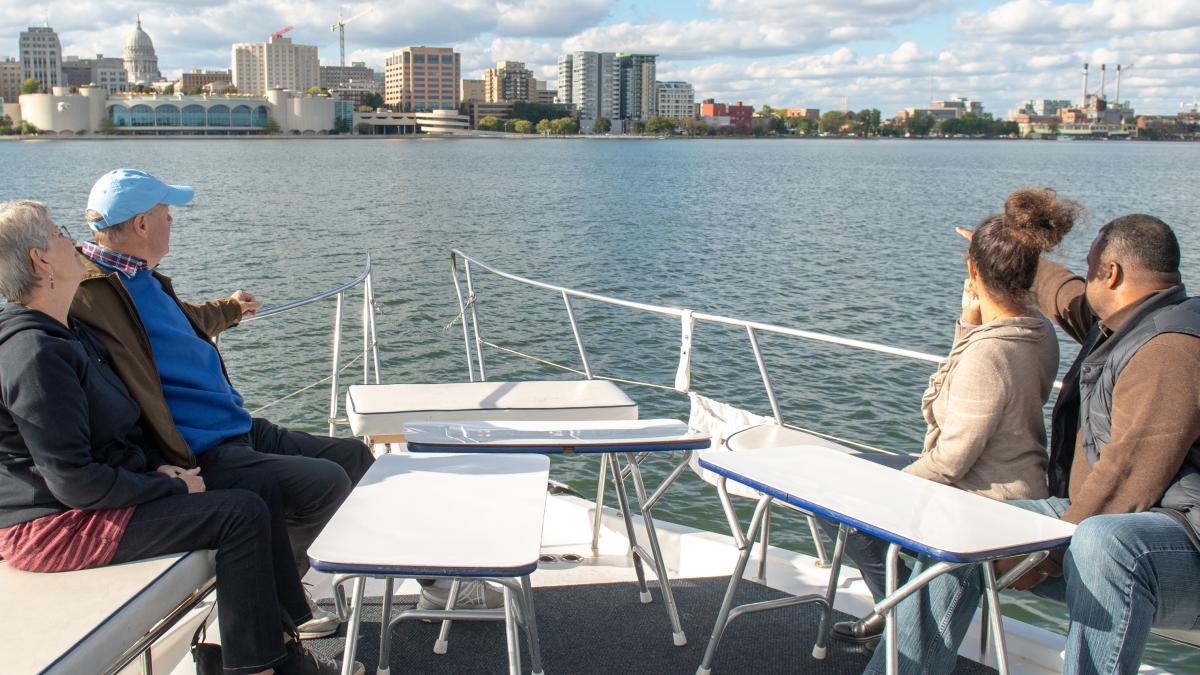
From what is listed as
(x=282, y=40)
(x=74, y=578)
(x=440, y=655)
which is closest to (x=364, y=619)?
(x=440, y=655)

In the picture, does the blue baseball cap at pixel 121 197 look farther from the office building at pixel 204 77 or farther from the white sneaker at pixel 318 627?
the office building at pixel 204 77

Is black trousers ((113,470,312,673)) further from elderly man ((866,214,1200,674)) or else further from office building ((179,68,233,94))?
office building ((179,68,233,94))

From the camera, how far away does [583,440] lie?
2.77 m

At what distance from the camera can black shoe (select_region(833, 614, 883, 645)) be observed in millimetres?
3135

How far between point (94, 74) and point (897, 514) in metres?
203

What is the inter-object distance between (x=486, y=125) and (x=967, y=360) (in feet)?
525

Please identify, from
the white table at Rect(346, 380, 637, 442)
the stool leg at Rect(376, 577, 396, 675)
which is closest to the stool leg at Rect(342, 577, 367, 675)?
the stool leg at Rect(376, 577, 396, 675)

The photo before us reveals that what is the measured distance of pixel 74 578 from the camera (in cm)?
228

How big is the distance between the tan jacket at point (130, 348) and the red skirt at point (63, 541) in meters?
0.35

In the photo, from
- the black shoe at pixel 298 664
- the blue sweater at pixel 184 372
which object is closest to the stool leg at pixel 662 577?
the black shoe at pixel 298 664

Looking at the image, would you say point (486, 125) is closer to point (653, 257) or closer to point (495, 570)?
point (653, 257)

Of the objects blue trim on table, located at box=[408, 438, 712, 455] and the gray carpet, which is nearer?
blue trim on table, located at box=[408, 438, 712, 455]

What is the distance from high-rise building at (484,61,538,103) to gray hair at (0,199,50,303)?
186932 millimetres

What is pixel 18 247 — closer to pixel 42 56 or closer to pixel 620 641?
pixel 620 641
